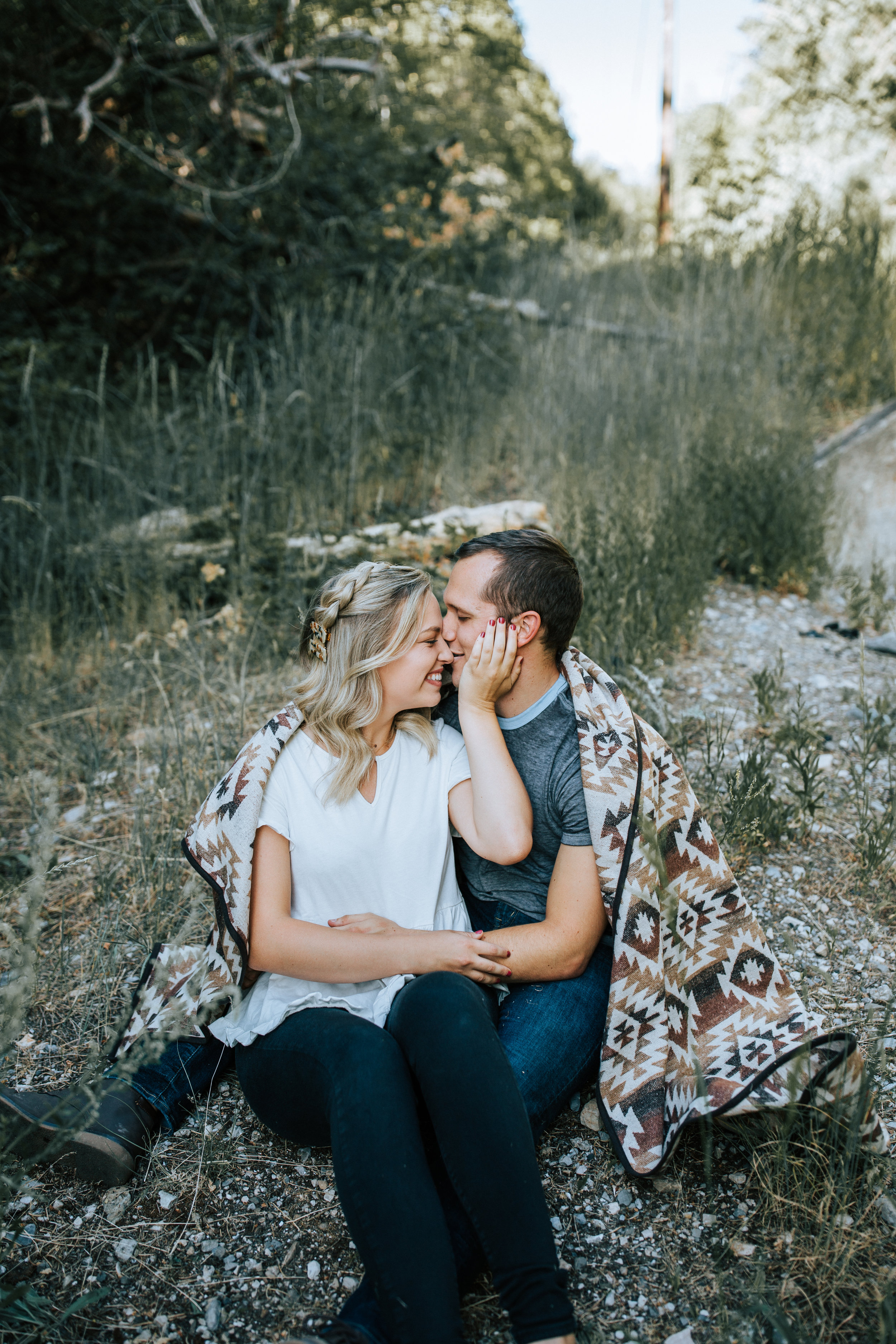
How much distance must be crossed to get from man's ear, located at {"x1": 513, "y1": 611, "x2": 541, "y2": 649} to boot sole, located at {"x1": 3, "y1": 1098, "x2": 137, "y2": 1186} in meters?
1.41

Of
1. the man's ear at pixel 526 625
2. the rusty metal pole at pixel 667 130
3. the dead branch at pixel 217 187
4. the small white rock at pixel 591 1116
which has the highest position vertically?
the rusty metal pole at pixel 667 130

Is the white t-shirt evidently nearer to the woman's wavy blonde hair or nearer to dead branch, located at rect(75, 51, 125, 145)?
the woman's wavy blonde hair

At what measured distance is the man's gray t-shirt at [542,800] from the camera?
1980 mm

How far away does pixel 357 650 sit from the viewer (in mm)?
2023

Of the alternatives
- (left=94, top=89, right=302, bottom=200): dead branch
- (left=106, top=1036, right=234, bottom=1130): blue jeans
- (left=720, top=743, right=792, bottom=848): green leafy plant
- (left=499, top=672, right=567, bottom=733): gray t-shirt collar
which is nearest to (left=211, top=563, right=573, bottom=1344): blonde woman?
(left=499, top=672, right=567, bottom=733): gray t-shirt collar

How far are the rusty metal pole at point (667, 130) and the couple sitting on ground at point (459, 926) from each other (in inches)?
454

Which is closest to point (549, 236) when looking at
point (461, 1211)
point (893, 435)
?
point (893, 435)

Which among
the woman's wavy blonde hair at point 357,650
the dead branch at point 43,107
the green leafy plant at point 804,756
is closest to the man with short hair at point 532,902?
the woman's wavy blonde hair at point 357,650

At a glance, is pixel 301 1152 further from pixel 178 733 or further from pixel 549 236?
pixel 549 236

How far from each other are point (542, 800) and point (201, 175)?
640cm

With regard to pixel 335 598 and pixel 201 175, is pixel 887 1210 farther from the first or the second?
pixel 201 175

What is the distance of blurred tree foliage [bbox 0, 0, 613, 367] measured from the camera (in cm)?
574

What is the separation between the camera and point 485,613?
6.79 feet

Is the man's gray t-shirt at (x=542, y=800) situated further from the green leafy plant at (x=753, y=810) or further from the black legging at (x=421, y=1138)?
the green leafy plant at (x=753, y=810)
